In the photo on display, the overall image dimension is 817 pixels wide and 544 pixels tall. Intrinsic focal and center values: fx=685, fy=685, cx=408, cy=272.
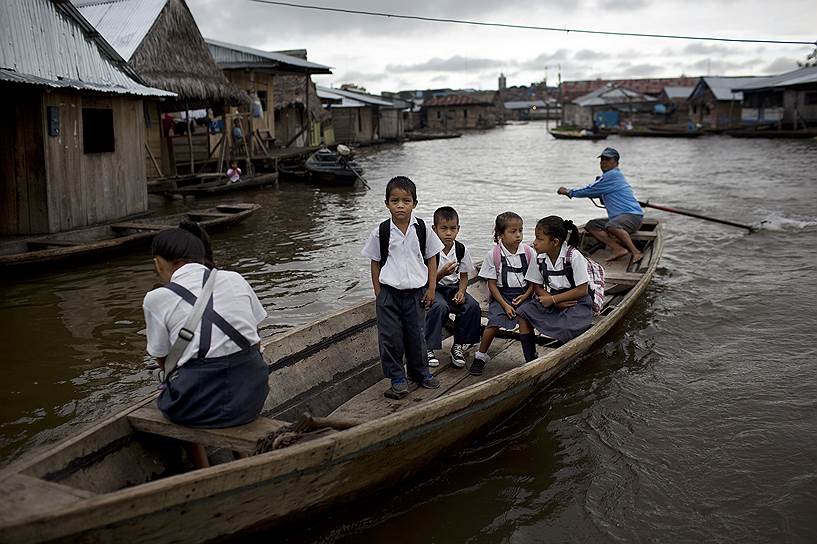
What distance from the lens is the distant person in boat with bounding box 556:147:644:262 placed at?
827cm

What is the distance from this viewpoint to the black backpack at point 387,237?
398 centimetres

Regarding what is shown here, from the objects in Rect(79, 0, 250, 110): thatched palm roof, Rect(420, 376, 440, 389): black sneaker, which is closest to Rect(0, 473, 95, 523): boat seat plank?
Rect(420, 376, 440, 389): black sneaker

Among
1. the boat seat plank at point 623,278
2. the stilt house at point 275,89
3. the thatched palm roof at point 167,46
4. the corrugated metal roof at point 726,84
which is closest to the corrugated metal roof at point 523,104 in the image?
the corrugated metal roof at point 726,84

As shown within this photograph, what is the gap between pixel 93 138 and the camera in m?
10.8

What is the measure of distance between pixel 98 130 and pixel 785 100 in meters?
37.2

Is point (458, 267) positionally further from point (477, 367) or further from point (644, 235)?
point (644, 235)

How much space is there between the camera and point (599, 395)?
5.25 m

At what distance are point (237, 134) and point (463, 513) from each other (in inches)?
654

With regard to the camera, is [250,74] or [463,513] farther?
[250,74]

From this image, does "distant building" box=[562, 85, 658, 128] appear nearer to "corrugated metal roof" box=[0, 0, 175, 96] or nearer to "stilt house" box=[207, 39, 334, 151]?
"stilt house" box=[207, 39, 334, 151]

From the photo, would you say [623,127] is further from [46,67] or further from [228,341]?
[228,341]

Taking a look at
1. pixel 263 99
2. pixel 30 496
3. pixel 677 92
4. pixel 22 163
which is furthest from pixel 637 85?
pixel 30 496

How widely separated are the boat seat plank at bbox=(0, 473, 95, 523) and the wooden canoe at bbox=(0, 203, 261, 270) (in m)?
6.10

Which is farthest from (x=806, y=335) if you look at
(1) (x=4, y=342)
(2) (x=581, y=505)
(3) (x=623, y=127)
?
(3) (x=623, y=127)
